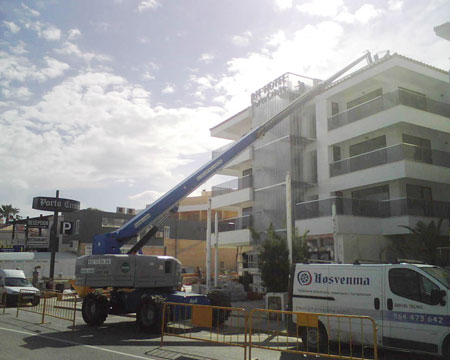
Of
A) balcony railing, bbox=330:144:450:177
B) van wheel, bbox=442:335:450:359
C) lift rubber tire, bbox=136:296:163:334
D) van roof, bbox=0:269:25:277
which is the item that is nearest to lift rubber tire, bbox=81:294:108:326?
lift rubber tire, bbox=136:296:163:334

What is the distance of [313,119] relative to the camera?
2816 cm

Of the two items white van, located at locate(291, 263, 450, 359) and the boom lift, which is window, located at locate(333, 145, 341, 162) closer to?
the boom lift

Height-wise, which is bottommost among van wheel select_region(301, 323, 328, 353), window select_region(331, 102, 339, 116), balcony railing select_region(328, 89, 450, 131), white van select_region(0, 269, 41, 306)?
van wheel select_region(301, 323, 328, 353)

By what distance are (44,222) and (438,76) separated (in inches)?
1368

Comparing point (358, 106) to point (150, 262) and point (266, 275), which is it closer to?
point (266, 275)

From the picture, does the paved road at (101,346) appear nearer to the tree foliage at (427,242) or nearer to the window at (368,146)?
the tree foliage at (427,242)

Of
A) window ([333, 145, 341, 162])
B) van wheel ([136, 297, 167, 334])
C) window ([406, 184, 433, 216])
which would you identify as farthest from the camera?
window ([333, 145, 341, 162])

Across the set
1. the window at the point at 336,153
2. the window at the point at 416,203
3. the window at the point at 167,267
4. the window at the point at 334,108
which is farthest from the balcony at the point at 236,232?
the window at the point at 167,267

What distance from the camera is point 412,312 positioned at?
9.33 m

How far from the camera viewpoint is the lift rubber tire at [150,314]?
1296 centimetres

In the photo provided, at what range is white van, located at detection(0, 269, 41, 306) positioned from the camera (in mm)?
20531

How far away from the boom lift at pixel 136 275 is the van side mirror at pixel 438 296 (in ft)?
21.5

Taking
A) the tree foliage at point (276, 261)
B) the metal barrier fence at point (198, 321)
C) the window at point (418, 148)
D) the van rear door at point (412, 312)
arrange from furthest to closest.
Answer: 1. the window at point (418, 148)
2. the tree foliage at point (276, 261)
3. the metal barrier fence at point (198, 321)
4. the van rear door at point (412, 312)

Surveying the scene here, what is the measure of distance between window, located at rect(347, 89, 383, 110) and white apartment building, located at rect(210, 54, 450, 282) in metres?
0.06
